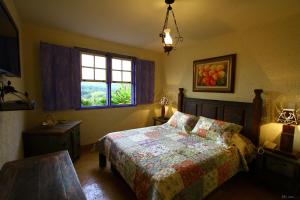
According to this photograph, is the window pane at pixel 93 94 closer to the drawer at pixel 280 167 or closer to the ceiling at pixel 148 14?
the ceiling at pixel 148 14

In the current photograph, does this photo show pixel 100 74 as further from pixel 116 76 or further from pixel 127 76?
pixel 127 76

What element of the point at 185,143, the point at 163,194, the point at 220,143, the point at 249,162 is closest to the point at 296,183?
the point at 249,162

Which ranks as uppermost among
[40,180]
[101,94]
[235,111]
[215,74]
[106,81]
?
[215,74]

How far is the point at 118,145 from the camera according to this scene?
7.07 feet

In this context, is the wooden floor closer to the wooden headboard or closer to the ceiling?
the wooden headboard

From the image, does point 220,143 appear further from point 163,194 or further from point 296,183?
point 163,194

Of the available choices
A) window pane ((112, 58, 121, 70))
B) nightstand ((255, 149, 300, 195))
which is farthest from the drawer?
window pane ((112, 58, 121, 70))

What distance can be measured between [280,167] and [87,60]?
12.5 ft

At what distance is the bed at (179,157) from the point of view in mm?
1485

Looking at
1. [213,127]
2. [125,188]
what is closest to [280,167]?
[213,127]

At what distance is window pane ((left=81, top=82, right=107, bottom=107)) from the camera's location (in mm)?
3299

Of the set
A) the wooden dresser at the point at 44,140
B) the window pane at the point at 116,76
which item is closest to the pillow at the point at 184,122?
the window pane at the point at 116,76

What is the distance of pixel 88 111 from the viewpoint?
3318mm

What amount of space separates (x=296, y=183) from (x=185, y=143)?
1.41m
